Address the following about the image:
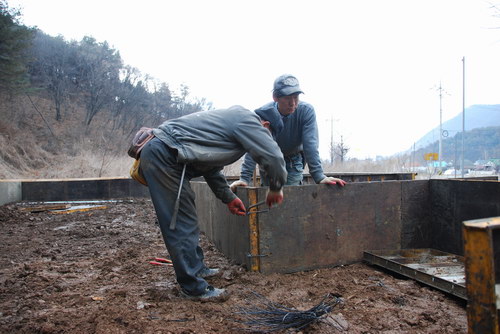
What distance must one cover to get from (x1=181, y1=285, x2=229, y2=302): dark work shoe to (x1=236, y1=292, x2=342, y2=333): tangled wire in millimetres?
232

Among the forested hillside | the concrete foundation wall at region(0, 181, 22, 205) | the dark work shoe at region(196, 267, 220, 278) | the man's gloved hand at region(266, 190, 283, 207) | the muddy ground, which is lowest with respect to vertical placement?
the muddy ground

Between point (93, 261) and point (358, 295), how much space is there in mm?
2958

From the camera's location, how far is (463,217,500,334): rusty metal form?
4.98 feet

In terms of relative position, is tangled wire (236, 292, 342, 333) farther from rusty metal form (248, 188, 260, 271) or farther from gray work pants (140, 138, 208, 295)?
rusty metal form (248, 188, 260, 271)

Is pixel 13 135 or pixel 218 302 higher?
pixel 13 135

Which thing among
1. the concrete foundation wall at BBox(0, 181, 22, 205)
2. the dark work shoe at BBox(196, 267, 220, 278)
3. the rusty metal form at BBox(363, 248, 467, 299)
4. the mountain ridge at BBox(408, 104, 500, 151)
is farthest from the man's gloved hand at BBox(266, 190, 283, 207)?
the mountain ridge at BBox(408, 104, 500, 151)

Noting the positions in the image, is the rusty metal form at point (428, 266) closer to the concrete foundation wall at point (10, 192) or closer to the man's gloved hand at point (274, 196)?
the man's gloved hand at point (274, 196)

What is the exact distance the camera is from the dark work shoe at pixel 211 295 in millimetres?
2853

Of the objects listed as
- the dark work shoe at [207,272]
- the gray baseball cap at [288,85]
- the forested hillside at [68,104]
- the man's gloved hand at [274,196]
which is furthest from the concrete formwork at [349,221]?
the forested hillside at [68,104]

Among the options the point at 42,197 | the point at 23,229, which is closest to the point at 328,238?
the point at 23,229

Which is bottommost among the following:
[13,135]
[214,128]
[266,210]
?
[266,210]

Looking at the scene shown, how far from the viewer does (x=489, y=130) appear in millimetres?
86000

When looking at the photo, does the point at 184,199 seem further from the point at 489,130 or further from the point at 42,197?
the point at 489,130

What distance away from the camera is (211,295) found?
2.89m
